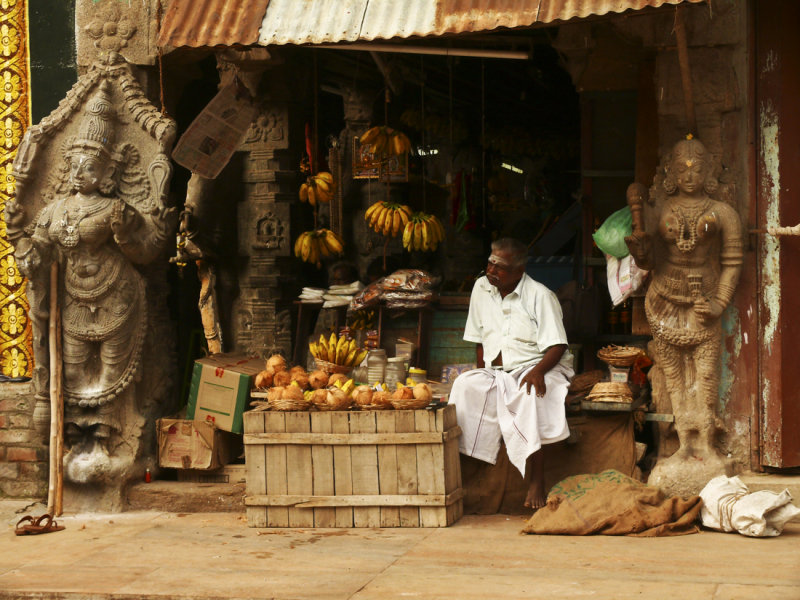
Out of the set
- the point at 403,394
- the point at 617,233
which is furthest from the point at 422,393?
the point at 617,233

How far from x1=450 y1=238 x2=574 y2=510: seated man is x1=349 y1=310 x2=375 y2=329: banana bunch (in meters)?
1.44

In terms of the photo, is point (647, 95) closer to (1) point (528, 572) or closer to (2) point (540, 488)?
(2) point (540, 488)

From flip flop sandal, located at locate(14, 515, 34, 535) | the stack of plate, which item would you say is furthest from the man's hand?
flip flop sandal, located at locate(14, 515, 34, 535)

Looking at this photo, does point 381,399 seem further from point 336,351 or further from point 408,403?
point 336,351

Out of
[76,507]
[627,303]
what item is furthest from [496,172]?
[76,507]

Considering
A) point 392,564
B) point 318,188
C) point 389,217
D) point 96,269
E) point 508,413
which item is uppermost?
point 318,188

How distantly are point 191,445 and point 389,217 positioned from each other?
92.2 inches

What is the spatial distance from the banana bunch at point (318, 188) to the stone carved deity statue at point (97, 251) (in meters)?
1.78

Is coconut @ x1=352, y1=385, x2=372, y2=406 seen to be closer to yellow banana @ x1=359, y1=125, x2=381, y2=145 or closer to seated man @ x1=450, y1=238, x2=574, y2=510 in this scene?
seated man @ x1=450, y1=238, x2=574, y2=510

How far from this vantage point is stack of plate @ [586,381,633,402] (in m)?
7.02

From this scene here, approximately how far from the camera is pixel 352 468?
22.2 ft

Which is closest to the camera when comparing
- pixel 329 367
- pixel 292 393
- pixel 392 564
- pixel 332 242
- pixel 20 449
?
pixel 392 564

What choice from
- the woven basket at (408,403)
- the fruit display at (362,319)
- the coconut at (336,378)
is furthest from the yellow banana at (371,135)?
the woven basket at (408,403)

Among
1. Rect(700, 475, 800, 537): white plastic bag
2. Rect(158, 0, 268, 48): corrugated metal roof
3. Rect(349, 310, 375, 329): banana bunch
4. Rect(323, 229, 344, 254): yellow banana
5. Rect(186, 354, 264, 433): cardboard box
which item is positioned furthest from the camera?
Rect(323, 229, 344, 254): yellow banana
